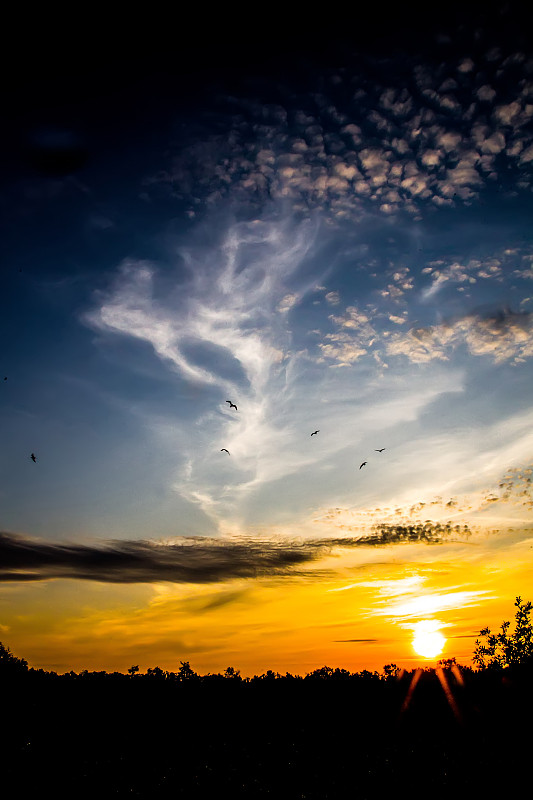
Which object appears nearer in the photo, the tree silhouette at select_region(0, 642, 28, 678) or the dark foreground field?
the dark foreground field

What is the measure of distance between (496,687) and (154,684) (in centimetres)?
6431

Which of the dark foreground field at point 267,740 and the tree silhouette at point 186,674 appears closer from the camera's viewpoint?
the dark foreground field at point 267,740

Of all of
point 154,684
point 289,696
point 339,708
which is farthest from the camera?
point 154,684

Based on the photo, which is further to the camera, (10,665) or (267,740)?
(10,665)

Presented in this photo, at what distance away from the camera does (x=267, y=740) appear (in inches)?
1823

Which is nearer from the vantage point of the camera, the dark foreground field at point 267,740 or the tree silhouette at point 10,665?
the dark foreground field at point 267,740

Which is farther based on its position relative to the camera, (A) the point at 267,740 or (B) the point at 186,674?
(B) the point at 186,674

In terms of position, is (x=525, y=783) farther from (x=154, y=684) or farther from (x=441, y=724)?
(x=154, y=684)

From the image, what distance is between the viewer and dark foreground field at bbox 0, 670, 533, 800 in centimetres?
2880

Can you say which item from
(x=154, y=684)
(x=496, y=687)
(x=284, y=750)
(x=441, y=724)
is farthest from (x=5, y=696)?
(x=496, y=687)

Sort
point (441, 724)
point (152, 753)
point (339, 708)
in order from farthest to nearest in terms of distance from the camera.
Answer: point (339, 708), point (441, 724), point (152, 753)

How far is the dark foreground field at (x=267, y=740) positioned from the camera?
28.8 meters

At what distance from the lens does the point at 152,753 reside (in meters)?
39.2

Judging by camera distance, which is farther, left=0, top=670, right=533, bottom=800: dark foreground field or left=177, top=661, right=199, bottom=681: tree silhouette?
left=177, top=661, right=199, bottom=681: tree silhouette
